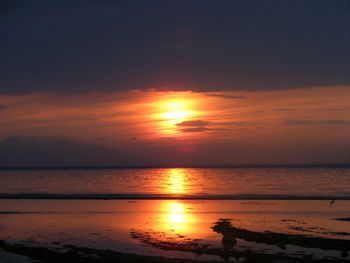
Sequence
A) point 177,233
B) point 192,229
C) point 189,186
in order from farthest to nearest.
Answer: point 189,186 → point 192,229 → point 177,233

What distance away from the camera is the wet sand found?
19281 millimetres

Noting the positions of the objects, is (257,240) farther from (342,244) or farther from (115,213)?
(115,213)

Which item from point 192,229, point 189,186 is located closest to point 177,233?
point 192,229

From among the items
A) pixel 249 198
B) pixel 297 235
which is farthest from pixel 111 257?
pixel 249 198

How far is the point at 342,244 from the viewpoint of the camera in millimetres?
21422

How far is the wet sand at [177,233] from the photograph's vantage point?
1928cm

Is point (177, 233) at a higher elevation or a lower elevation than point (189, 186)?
lower

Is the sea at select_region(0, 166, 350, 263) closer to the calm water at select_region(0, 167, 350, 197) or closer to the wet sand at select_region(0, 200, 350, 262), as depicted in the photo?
the wet sand at select_region(0, 200, 350, 262)

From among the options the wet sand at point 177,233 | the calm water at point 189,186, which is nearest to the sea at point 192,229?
the wet sand at point 177,233

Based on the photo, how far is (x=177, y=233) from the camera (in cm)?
2455

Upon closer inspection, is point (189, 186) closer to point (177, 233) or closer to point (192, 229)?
point (192, 229)

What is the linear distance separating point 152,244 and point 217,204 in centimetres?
2114

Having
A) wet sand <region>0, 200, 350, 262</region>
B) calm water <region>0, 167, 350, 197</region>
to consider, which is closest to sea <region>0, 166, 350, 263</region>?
wet sand <region>0, 200, 350, 262</region>

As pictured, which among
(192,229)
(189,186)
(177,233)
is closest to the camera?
(177,233)
